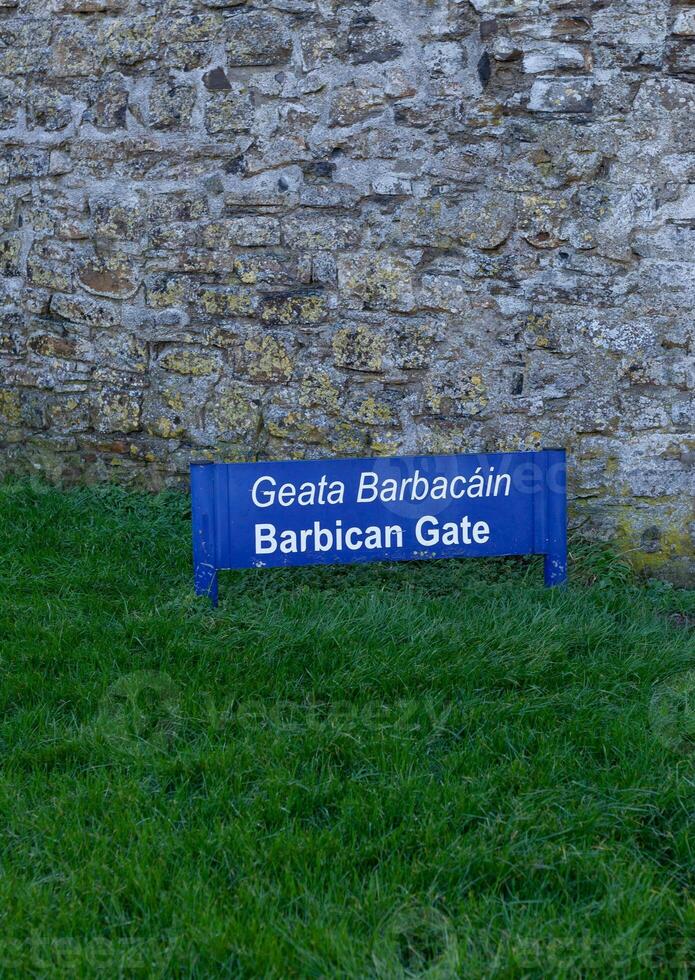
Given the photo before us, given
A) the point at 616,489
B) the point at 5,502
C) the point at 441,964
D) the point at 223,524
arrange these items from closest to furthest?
the point at 441,964 → the point at 223,524 → the point at 616,489 → the point at 5,502

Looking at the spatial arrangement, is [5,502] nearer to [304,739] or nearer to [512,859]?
[304,739]

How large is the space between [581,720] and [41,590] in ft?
6.90

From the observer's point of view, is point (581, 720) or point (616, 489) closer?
point (581, 720)

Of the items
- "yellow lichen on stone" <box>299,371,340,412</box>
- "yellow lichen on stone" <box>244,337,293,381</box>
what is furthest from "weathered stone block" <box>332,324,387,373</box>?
"yellow lichen on stone" <box>244,337,293,381</box>

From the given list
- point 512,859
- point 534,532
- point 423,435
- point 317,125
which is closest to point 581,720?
point 512,859

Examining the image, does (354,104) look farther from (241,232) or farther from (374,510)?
(374,510)

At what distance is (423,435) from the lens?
14.4 ft

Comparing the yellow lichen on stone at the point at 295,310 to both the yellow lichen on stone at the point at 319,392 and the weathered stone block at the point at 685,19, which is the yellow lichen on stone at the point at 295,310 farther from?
the weathered stone block at the point at 685,19

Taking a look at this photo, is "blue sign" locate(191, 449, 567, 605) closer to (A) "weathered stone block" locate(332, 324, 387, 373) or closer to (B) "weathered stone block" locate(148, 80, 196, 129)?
(A) "weathered stone block" locate(332, 324, 387, 373)

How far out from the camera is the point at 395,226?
4.29 m

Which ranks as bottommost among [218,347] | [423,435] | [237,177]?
[423,435]

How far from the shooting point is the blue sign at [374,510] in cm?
361

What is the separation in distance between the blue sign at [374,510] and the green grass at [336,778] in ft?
0.66

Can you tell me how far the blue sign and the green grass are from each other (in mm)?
201
